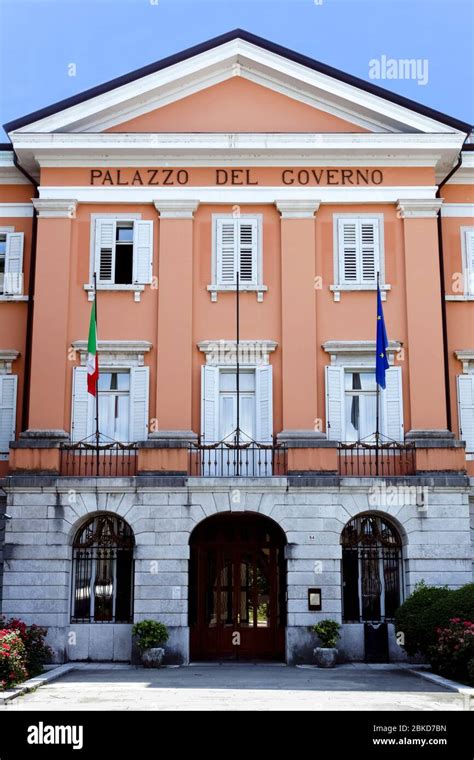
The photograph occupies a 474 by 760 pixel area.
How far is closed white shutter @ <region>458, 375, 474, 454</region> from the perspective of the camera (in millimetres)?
25031

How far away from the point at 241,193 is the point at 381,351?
559cm

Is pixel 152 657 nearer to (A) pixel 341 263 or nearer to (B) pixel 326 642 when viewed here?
(B) pixel 326 642

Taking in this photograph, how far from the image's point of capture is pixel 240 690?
18.0 m

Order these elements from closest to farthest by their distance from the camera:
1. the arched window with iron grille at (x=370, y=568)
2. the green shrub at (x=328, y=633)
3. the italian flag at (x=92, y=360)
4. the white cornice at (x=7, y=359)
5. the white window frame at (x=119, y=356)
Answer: the green shrub at (x=328, y=633) → the italian flag at (x=92, y=360) → the arched window with iron grille at (x=370, y=568) → the white window frame at (x=119, y=356) → the white cornice at (x=7, y=359)

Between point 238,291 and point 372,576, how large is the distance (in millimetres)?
7567

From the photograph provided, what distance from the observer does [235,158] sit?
25.2 metres

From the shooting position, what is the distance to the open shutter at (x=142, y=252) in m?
25.0

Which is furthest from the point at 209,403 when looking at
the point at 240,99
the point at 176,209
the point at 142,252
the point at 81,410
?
the point at 240,99

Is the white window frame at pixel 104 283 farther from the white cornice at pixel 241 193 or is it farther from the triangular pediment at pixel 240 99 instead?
the triangular pediment at pixel 240 99

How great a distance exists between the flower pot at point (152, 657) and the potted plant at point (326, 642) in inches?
136

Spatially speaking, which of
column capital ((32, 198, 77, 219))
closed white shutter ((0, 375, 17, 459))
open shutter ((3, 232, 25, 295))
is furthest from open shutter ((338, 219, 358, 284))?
closed white shutter ((0, 375, 17, 459))

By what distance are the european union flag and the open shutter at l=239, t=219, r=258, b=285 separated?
11.5 feet

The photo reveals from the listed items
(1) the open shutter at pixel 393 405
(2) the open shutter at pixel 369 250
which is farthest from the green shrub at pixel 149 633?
(2) the open shutter at pixel 369 250
